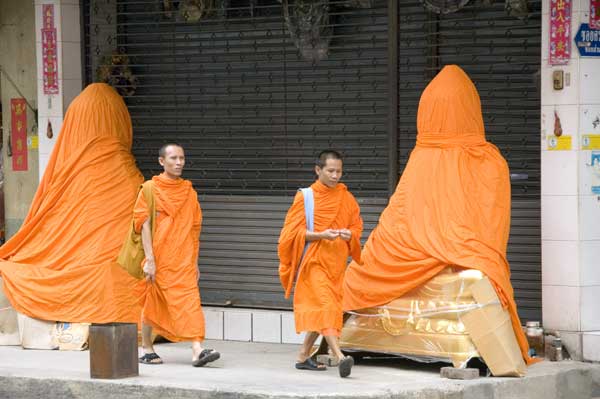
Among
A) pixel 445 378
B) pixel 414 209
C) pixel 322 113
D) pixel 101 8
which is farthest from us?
pixel 101 8

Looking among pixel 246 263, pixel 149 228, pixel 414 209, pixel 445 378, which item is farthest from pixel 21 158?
pixel 445 378

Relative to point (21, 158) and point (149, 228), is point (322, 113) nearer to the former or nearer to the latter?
point (149, 228)

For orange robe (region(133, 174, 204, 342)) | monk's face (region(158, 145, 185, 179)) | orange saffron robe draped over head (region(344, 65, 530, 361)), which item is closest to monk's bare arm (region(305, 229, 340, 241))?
orange saffron robe draped over head (region(344, 65, 530, 361))

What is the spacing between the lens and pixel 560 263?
9.84m

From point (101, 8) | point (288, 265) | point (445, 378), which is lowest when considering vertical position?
point (445, 378)

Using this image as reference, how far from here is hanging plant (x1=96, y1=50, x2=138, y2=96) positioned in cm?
1214

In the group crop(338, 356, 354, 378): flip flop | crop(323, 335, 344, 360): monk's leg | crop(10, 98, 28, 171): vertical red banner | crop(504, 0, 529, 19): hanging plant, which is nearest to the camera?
crop(338, 356, 354, 378): flip flop

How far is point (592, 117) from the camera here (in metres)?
9.81

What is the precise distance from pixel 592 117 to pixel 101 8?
5.10 m

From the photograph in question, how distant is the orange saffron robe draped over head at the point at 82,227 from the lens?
1070cm

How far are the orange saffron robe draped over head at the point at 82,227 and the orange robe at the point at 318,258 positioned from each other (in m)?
1.99

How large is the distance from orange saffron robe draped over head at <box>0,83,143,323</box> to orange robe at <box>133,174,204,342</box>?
963mm

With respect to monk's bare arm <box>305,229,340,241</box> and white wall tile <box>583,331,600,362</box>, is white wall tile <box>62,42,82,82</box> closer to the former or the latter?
monk's bare arm <box>305,229,340,241</box>

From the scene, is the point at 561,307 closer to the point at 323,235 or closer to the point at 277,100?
the point at 323,235
